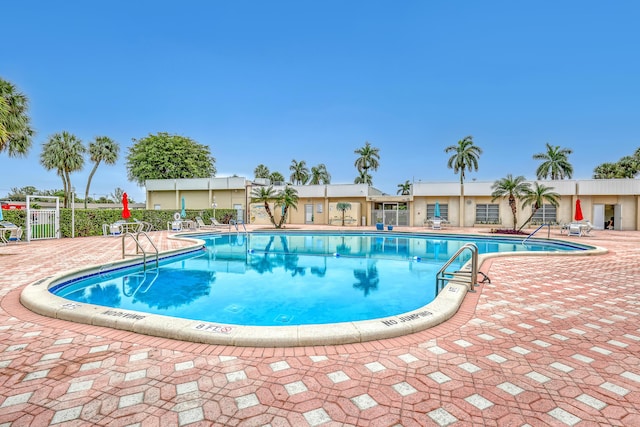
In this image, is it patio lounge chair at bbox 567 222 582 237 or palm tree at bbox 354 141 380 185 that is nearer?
patio lounge chair at bbox 567 222 582 237

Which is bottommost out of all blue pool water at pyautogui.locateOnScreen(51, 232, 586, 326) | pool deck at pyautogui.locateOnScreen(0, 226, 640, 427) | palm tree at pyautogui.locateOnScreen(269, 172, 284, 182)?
blue pool water at pyautogui.locateOnScreen(51, 232, 586, 326)

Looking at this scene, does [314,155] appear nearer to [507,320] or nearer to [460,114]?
[460,114]

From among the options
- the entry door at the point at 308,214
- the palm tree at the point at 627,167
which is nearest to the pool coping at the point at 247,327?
the entry door at the point at 308,214

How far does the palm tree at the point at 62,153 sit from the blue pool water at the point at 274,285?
2365 cm

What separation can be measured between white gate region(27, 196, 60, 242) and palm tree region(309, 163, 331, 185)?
38.5 metres

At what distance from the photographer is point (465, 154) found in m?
33.4

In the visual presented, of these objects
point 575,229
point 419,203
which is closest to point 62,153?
point 419,203

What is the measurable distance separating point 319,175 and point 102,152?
97.9 ft

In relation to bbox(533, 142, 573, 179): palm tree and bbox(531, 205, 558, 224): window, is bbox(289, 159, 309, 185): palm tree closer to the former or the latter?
bbox(533, 142, 573, 179): palm tree

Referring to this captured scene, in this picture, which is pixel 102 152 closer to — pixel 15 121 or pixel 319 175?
pixel 15 121

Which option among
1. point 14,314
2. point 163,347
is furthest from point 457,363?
point 14,314

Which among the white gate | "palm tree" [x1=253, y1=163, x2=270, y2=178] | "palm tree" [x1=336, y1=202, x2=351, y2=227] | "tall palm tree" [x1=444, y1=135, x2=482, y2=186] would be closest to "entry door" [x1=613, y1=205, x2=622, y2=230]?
"tall palm tree" [x1=444, y1=135, x2=482, y2=186]

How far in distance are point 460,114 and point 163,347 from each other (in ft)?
103

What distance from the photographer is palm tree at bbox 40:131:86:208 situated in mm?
27766
